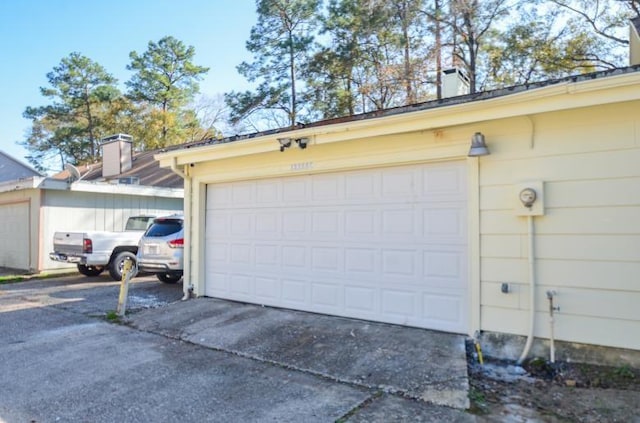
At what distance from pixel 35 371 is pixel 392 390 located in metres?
3.63

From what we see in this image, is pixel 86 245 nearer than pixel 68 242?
Yes

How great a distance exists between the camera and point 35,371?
4211mm

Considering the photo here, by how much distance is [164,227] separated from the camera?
344 inches

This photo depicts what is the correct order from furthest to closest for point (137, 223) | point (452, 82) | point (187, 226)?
point (137, 223)
point (187, 226)
point (452, 82)

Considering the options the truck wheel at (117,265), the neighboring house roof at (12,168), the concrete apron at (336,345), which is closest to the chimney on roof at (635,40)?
the concrete apron at (336,345)

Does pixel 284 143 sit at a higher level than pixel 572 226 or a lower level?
higher

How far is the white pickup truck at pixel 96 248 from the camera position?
377 inches

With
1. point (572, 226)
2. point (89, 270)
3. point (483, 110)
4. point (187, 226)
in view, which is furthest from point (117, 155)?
point (572, 226)

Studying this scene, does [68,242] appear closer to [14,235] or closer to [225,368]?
[14,235]

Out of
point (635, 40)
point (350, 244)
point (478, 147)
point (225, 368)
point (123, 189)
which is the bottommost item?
point (225, 368)

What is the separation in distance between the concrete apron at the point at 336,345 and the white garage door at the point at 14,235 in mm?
7695

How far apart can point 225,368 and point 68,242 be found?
24.5ft

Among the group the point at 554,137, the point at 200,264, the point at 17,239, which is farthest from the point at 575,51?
the point at 17,239

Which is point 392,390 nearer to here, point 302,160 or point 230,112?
point 302,160
